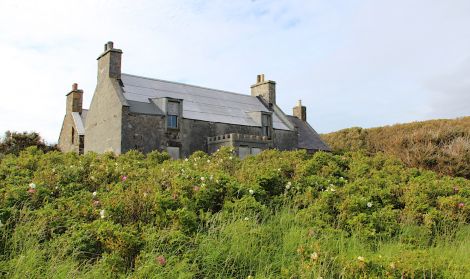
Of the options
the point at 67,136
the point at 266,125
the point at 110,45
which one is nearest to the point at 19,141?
the point at 67,136

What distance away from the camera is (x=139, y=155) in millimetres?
13172

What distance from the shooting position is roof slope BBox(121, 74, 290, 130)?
2633cm

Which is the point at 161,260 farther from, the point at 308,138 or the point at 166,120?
the point at 308,138

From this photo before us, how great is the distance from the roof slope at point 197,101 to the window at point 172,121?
0.76m

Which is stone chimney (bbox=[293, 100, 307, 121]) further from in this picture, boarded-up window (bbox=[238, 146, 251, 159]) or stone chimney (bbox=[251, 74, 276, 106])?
boarded-up window (bbox=[238, 146, 251, 159])

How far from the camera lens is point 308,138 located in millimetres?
35406

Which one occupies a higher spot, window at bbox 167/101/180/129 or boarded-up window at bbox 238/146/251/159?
window at bbox 167/101/180/129

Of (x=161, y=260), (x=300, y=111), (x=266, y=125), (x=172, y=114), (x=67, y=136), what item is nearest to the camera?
(x=161, y=260)

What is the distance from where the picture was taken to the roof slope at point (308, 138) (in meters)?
34.4

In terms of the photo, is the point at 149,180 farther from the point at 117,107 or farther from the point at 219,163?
the point at 117,107

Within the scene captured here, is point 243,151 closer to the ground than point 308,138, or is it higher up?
closer to the ground

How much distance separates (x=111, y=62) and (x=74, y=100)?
10261 millimetres

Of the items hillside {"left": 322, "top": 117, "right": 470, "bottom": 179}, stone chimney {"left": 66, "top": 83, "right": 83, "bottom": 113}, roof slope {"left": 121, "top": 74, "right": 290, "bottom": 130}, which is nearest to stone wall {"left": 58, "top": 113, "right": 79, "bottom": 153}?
stone chimney {"left": 66, "top": 83, "right": 83, "bottom": 113}

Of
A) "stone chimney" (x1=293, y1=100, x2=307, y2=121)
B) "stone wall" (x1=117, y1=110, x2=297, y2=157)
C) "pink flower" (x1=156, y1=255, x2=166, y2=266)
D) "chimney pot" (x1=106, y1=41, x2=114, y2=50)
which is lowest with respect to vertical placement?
"pink flower" (x1=156, y1=255, x2=166, y2=266)
